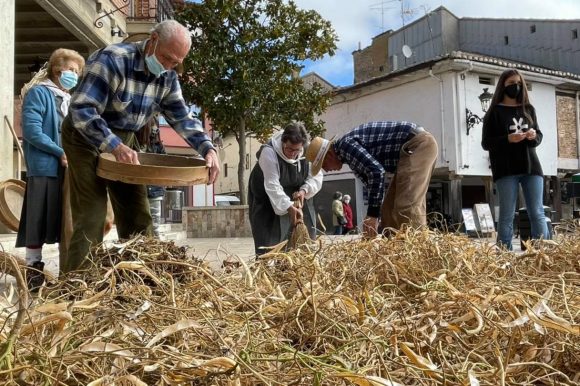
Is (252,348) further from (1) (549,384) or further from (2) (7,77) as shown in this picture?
(2) (7,77)

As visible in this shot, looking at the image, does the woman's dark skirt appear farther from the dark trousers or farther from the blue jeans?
the blue jeans

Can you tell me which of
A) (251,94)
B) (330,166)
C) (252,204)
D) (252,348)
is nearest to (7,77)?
(252,204)

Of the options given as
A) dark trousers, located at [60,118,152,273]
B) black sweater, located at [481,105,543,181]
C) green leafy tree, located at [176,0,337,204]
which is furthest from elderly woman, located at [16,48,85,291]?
green leafy tree, located at [176,0,337,204]

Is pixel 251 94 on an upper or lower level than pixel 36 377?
upper

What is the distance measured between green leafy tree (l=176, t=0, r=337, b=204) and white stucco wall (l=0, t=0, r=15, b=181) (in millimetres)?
6634

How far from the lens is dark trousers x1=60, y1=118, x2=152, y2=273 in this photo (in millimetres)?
2648

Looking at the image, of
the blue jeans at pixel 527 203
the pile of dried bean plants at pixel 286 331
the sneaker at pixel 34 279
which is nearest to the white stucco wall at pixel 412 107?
the blue jeans at pixel 527 203

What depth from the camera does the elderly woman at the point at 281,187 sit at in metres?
4.11

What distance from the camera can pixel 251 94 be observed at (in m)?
12.4

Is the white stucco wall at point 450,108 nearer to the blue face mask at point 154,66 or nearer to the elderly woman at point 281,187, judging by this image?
the elderly woman at point 281,187

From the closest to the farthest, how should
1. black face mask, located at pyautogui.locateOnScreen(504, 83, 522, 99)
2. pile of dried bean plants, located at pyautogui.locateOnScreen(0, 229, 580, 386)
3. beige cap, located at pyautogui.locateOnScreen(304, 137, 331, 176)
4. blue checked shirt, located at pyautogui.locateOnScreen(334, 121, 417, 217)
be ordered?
pile of dried bean plants, located at pyautogui.locateOnScreen(0, 229, 580, 386) → blue checked shirt, located at pyautogui.locateOnScreen(334, 121, 417, 217) → beige cap, located at pyautogui.locateOnScreen(304, 137, 331, 176) → black face mask, located at pyautogui.locateOnScreen(504, 83, 522, 99)

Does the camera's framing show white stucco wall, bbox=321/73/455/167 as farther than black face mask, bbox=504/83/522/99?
Yes

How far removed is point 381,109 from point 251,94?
11.5 meters

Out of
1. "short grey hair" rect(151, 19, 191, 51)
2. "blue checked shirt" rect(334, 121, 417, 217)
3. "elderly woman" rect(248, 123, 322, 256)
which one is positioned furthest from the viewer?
"elderly woman" rect(248, 123, 322, 256)
